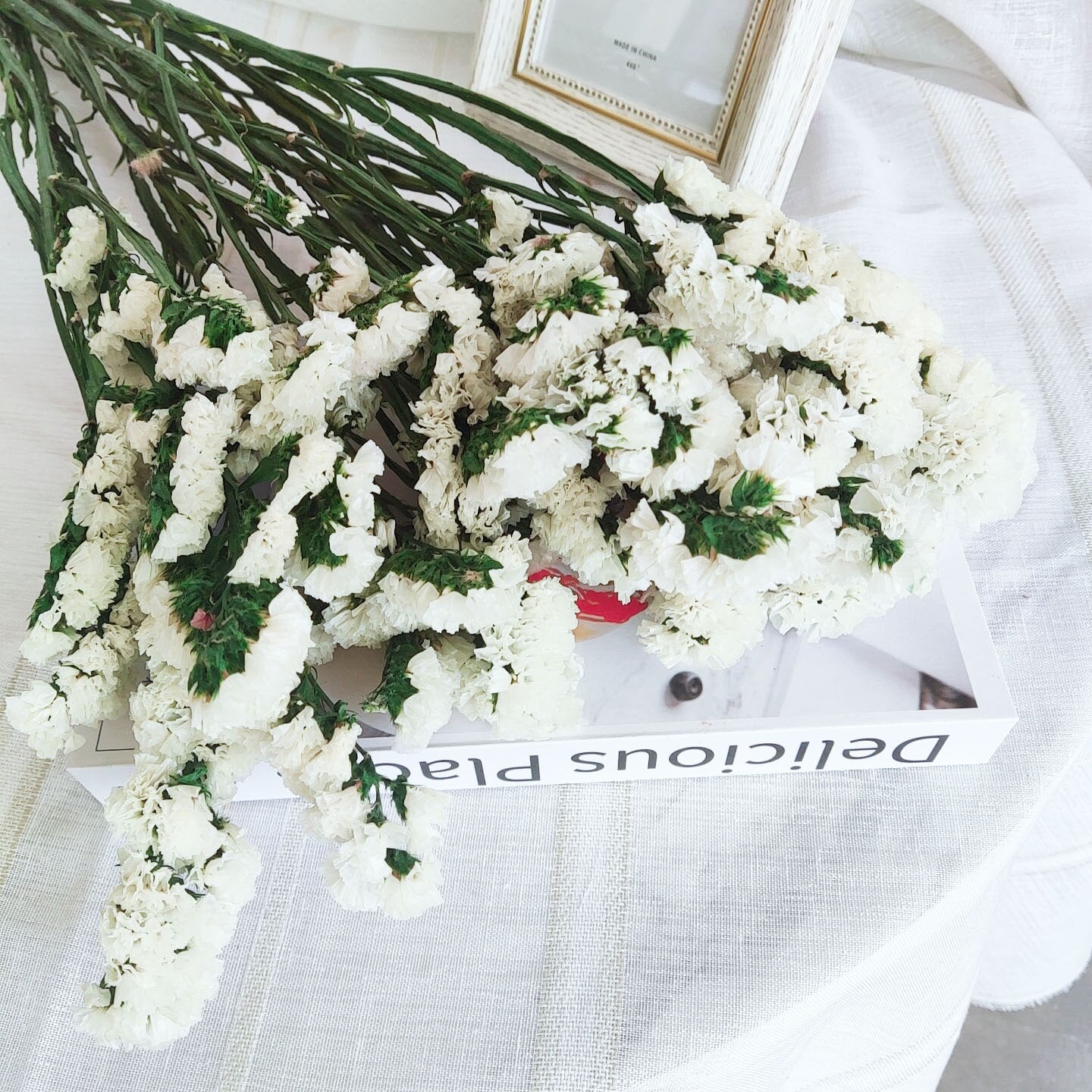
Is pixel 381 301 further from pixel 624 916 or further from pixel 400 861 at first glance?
pixel 624 916

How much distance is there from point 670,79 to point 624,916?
1.98 feet

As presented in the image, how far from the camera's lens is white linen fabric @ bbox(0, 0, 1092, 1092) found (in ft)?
1.54

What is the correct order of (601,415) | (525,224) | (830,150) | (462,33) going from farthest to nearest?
1. (462,33)
2. (830,150)
3. (525,224)
4. (601,415)

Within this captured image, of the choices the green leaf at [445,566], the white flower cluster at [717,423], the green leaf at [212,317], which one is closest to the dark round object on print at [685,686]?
the white flower cluster at [717,423]

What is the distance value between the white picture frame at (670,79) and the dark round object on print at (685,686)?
39 cm

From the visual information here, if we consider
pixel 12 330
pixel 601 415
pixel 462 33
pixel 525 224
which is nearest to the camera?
pixel 601 415

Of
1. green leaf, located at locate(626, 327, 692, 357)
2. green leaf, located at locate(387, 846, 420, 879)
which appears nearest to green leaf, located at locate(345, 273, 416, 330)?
green leaf, located at locate(626, 327, 692, 357)

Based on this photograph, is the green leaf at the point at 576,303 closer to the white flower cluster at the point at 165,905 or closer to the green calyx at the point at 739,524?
the green calyx at the point at 739,524

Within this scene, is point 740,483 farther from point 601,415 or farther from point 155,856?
point 155,856

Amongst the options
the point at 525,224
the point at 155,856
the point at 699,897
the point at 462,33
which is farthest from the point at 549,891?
the point at 462,33

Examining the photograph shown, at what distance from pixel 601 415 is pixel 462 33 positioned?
0.76 meters

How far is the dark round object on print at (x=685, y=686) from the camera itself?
0.50 m

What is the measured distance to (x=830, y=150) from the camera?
818 mm

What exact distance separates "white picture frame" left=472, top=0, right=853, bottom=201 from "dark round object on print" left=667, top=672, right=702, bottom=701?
0.39 m
